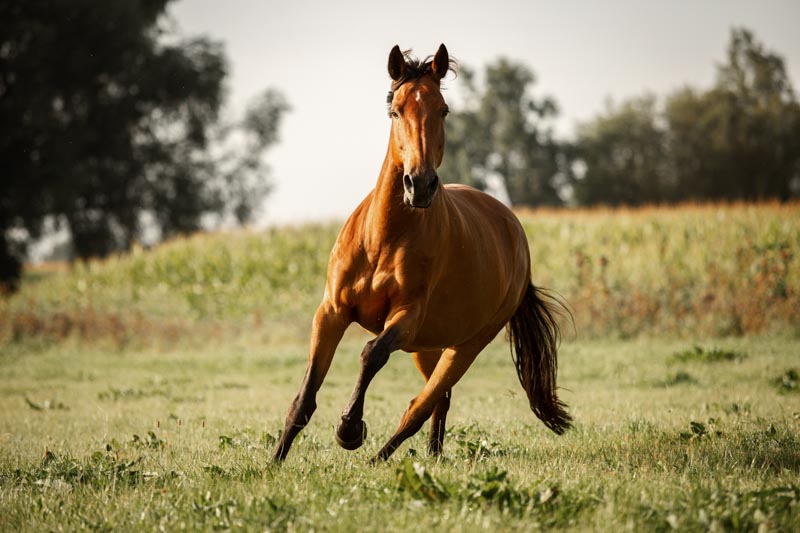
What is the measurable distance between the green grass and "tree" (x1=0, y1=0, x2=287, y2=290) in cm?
2233

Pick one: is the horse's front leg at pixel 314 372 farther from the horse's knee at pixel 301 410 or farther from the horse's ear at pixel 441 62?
the horse's ear at pixel 441 62

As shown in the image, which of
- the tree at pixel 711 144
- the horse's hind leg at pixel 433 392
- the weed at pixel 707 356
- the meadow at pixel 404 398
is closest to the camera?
the meadow at pixel 404 398

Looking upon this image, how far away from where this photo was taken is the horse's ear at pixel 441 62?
5492 millimetres

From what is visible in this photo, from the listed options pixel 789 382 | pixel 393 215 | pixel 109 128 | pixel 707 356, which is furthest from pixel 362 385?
pixel 109 128

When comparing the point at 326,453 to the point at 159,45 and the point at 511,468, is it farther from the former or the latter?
the point at 159,45

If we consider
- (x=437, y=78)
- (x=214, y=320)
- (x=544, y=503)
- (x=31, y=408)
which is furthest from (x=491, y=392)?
(x=214, y=320)

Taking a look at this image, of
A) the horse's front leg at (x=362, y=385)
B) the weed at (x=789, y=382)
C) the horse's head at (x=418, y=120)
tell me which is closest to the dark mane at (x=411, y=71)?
the horse's head at (x=418, y=120)

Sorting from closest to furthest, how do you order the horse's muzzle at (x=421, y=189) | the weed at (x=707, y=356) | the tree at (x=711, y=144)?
the horse's muzzle at (x=421, y=189)
the weed at (x=707, y=356)
the tree at (x=711, y=144)

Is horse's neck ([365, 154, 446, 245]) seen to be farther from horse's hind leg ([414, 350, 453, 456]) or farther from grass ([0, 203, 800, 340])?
grass ([0, 203, 800, 340])

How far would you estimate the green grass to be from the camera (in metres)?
3.92

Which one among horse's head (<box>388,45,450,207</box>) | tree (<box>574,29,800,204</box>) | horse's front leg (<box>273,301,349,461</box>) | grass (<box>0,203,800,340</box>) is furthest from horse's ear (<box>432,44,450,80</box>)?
tree (<box>574,29,800,204</box>)

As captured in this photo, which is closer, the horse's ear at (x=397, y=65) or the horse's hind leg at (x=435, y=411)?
the horse's ear at (x=397, y=65)

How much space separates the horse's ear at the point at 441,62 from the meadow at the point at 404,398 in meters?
2.63

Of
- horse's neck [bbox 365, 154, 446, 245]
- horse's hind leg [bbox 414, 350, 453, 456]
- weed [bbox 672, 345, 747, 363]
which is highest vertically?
horse's neck [bbox 365, 154, 446, 245]
